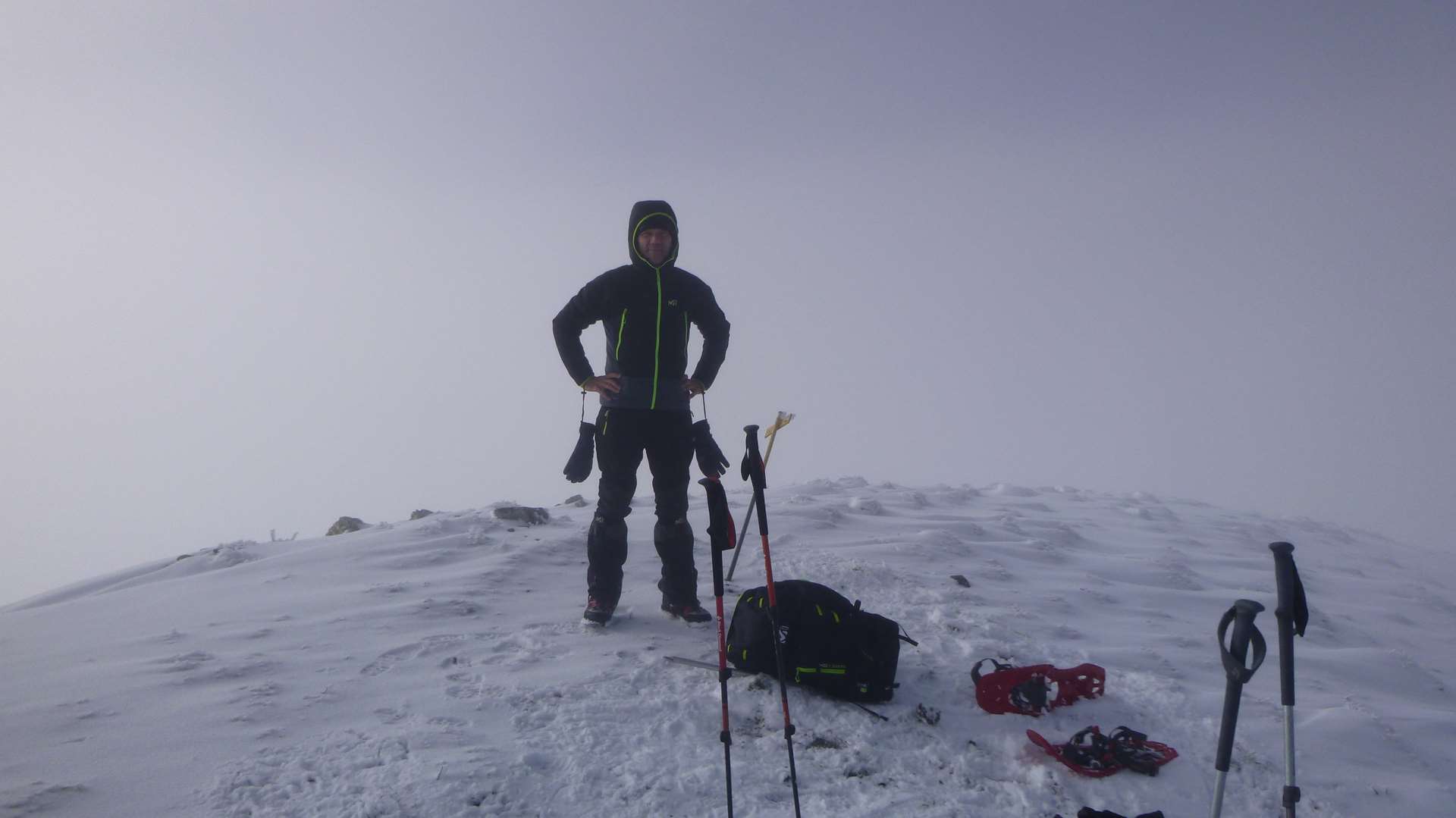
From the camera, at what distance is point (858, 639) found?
4074 millimetres

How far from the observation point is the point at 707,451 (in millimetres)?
5121

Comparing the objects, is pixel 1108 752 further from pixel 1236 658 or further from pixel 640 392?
pixel 640 392

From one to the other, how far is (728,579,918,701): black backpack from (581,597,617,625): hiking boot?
1.02 metres

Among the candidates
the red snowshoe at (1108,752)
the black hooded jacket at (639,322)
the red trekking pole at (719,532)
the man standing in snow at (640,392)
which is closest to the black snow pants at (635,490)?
the man standing in snow at (640,392)

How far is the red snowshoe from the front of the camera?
3441mm

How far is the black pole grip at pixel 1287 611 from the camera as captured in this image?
2.44 metres

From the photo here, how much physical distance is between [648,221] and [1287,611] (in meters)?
3.98

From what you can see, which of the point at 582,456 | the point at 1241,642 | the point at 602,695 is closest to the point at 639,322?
the point at 582,456

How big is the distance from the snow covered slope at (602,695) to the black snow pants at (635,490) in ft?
1.08

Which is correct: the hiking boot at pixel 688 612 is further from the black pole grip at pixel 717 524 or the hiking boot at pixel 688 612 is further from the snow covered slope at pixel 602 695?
the black pole grip at pixel 717 524

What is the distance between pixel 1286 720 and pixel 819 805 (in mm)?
1704

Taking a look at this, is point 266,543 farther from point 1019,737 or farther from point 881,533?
point 1019,737

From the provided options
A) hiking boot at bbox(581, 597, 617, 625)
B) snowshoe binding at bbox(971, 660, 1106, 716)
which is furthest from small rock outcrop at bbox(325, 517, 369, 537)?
snowshoe binding at bbox(971, 660, 1106, 716)

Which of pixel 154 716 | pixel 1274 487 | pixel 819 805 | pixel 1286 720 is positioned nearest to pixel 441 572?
pixel 154 716
